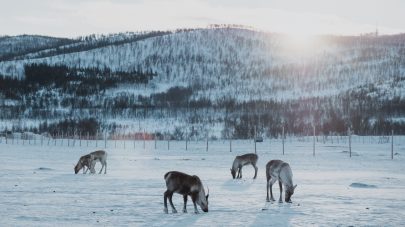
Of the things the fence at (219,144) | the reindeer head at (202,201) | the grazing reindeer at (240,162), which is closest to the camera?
the reindeer head at (202,201)

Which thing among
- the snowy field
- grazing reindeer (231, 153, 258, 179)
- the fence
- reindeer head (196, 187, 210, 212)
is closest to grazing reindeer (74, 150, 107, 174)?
the snowy field

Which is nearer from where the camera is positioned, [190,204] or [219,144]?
[190,204]

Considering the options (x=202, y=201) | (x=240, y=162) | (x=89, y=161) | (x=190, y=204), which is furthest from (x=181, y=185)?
(x=89, y=161)

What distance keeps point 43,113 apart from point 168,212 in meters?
171

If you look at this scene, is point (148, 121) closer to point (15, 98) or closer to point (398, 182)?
point (15, 98)

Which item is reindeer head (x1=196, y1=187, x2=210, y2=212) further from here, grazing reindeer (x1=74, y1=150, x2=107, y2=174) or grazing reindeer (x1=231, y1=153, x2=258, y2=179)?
grazing reindeer (x1=74, y1=150, x2=107, y2=174)

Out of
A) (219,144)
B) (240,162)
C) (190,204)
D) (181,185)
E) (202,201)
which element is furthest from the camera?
(219,144)

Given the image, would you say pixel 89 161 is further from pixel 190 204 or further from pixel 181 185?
pixel 181 185

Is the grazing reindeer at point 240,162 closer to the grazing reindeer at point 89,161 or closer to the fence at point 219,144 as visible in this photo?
the grazing reindeer at point 89,161

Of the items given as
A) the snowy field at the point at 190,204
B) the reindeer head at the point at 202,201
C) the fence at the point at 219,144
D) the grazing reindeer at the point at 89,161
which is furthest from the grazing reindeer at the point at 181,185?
the fence at the point at 219,144

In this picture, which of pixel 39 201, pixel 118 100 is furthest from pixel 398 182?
pixel 118 100

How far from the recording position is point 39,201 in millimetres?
17781

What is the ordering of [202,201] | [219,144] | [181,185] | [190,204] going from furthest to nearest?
[219,144] → [190,204] → [202,201] → [181,185]

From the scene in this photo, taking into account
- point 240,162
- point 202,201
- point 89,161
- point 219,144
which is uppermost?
point 219,144
